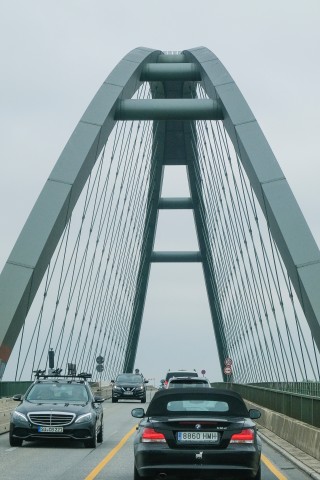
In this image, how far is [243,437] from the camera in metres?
11.6

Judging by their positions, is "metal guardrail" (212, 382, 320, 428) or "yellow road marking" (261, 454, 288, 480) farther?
"metal guardrail" (212, 382, 320, 428)

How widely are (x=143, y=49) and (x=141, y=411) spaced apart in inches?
921

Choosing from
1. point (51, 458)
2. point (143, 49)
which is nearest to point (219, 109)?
point (143, 49)

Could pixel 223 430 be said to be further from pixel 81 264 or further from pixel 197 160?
pixel 197 160

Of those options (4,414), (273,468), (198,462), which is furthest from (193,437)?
(4,414)

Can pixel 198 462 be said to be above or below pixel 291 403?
below

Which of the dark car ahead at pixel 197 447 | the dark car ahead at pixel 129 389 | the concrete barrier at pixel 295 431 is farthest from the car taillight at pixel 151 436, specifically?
the dark car ahead at pixel 129 389

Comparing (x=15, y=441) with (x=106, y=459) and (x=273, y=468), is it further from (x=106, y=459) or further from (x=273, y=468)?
(x=273, y=468)

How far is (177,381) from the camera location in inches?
1142

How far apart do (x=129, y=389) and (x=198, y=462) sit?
38.2 meters

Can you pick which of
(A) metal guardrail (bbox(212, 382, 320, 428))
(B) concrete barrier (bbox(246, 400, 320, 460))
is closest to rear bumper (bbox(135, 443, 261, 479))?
(B) concrete barrier (bbox(246, 400, 320, 460))

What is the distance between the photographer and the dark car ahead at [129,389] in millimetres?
49188

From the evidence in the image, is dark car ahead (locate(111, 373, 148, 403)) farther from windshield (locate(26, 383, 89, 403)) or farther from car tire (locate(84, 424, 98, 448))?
car tire (locate(84, 424, 98, 448))

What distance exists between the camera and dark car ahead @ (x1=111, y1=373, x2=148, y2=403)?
161 feet
